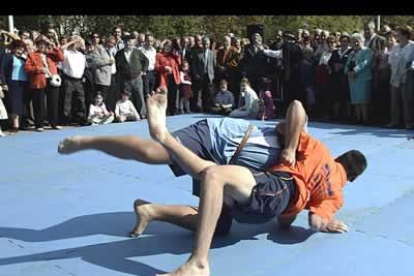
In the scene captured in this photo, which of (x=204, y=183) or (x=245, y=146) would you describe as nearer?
(x=204, y=183)

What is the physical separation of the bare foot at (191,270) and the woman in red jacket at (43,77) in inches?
239

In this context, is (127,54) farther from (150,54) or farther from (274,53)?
(274,53)

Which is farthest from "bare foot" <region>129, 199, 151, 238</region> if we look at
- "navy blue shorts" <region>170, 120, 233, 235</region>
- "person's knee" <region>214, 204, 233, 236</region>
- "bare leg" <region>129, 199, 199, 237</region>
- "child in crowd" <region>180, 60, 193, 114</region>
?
A: "child in crowd" <region>180, 60, 193, 114</region>

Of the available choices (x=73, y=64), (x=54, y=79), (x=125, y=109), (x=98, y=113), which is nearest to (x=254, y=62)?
(x=125, y=109)

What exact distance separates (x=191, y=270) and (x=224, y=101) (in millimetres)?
7308

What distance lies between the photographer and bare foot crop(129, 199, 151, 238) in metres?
3.41

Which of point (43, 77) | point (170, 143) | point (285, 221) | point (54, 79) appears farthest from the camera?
point (54, 79)

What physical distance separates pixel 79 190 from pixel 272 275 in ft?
7.79

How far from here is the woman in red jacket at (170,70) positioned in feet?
32.1

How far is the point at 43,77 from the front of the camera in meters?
8.20

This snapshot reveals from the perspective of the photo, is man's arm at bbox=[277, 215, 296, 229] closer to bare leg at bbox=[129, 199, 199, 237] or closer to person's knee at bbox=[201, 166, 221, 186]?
bare leg at bbox=[129, 199, 199, 237]

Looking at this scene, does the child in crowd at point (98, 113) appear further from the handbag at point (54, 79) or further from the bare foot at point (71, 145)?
the bare foot at point (71, 145)
